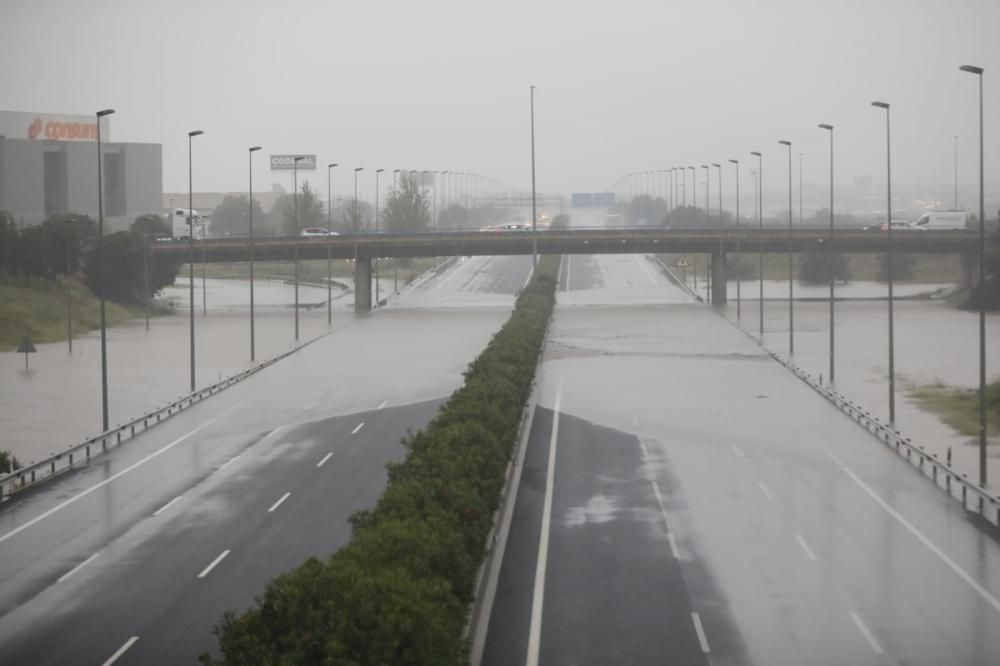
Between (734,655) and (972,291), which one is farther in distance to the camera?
(972,291)

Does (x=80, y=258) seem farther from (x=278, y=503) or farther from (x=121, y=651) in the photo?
(x=121, y=651)

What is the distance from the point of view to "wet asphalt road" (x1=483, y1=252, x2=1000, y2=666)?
66.9 feet

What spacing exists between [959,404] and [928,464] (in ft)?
44.5

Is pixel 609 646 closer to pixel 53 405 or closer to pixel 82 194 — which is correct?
pixel 53 405

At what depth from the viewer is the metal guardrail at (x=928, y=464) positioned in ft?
97.5

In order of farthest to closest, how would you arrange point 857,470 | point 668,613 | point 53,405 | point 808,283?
1. point 808,283
2. point 53,405
3. point 857,470
4. point 668,613

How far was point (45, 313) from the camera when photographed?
270 feet

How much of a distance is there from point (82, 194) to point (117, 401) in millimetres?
91268

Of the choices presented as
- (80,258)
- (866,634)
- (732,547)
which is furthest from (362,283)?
(866,634)

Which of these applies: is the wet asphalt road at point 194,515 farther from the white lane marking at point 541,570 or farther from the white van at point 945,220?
the white van at point 945,220

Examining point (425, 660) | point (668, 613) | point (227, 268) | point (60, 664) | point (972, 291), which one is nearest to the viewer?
point (425, 660)

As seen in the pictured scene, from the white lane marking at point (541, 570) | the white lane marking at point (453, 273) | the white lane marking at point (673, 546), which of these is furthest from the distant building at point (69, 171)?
the white lane marking at point (673, 546)

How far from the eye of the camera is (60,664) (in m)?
19.2

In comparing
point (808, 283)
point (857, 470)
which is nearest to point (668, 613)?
point (857, 470)
